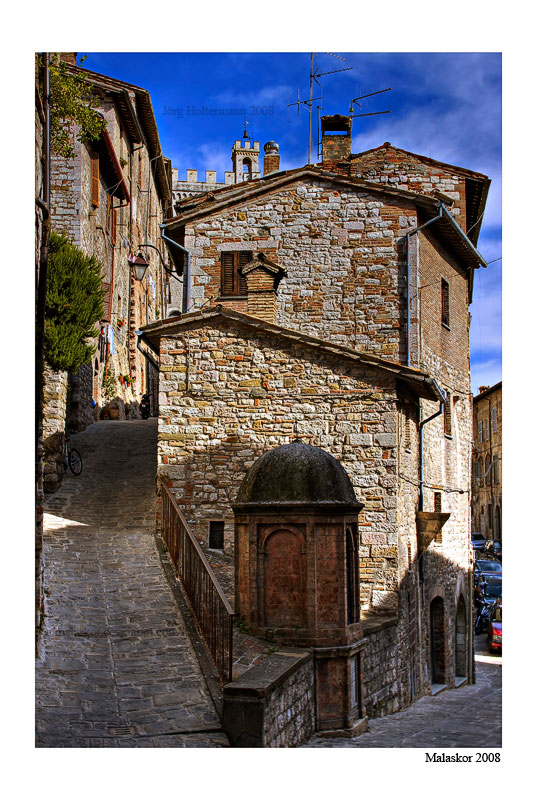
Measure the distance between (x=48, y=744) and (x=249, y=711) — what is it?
1523 millimetres

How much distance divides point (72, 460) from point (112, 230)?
959 cm

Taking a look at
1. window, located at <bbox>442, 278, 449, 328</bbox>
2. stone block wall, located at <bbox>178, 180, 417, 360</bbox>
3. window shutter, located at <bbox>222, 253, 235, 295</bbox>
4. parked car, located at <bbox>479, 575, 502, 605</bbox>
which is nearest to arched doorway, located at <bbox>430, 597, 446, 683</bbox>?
stone block wall, located at <bbox>178, 180, 417, 360</bbox>

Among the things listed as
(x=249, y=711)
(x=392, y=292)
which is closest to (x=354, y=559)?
(x=249, y=711)

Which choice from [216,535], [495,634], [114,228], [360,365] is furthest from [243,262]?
[495,634]

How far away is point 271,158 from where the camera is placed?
1878 centimetres

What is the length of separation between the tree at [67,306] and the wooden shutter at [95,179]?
5.81 m

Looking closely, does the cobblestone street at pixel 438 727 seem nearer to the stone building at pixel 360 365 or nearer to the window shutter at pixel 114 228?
the stone building at pixel 360 365

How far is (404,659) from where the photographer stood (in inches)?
452

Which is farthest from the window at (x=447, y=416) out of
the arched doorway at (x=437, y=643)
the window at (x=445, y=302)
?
the arched doorway at (x=437, y=643)

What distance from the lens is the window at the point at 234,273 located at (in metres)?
14.4

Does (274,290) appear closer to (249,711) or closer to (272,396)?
(272,396)

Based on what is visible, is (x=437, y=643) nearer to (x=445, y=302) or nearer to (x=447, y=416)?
(x=447, y=416)

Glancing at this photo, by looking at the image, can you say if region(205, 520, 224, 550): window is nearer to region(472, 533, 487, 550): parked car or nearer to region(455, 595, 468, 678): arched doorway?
region(455, 595, 468, 678): arched doorway

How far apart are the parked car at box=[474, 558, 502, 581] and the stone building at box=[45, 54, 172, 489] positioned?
1107cm
